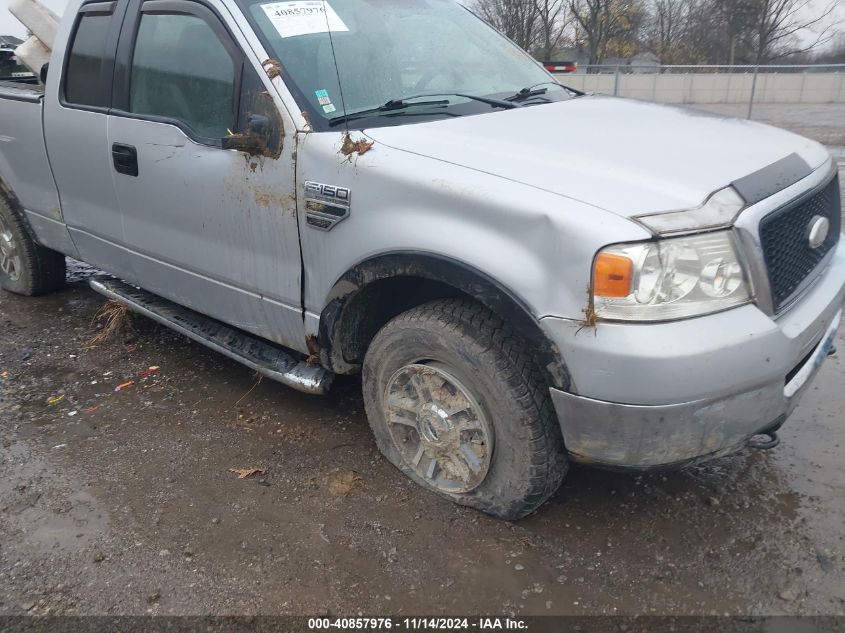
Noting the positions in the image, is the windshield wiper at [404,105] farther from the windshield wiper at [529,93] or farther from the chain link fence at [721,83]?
the chain link fence at [721,83]

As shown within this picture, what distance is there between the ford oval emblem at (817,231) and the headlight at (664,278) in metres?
0.57

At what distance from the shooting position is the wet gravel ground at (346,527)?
2.33m

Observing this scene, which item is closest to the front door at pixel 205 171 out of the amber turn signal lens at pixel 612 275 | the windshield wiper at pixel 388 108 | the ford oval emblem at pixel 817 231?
the windshield wiper at pixel 388 108

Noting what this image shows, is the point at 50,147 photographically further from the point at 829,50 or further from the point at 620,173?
the point at 829,50

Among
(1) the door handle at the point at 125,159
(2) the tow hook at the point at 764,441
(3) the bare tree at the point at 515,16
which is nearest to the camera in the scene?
(2) the tow hook at the point at 764,441

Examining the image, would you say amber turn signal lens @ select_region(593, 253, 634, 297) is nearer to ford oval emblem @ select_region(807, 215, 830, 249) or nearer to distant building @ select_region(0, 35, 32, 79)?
ford oval emblem @ select_region(807, 215, 830, 249)

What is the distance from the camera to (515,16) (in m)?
38.1

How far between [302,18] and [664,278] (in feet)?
6.34

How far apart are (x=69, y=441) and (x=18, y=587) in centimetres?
102

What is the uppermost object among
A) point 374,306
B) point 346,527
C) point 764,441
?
point 374,306

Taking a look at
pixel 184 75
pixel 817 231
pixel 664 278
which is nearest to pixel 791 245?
pixel 817 231

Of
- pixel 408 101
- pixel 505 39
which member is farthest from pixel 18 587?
pixel 505 39

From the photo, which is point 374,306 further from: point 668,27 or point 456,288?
point 668,27

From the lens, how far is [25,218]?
15.2 ft
